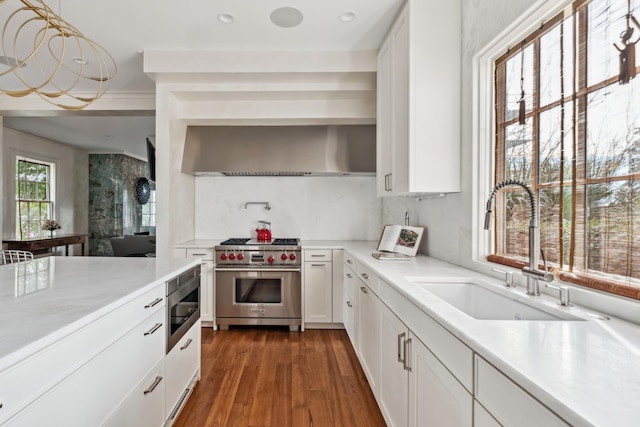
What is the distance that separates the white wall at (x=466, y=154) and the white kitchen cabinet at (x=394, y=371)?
2.24 feet

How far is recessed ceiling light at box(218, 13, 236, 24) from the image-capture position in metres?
2.48

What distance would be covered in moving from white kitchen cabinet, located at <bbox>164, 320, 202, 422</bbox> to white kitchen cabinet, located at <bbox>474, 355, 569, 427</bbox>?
5.13 feet

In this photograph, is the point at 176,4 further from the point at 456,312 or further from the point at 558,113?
the point at 456,312

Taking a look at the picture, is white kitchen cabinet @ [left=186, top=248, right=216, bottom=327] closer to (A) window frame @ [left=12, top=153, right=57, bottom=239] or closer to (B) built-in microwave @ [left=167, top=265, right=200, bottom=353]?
(B) built-in microwave @ [left=167, top=265, right=200, bottom=353]

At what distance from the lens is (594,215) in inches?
52.0

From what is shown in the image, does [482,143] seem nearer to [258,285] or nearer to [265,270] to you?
[265,270]

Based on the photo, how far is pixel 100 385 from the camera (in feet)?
A: 3.89

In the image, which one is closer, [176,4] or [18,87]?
[176,4]

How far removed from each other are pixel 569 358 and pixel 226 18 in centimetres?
282

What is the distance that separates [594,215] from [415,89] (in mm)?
1285

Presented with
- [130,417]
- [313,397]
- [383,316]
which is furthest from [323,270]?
[130,417]

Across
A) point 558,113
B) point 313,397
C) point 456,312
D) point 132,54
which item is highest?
point 132,54

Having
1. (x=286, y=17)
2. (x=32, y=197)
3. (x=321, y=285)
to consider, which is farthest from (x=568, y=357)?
(x=32, y=197)

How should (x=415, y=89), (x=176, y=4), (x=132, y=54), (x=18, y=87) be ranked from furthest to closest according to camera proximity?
(x=18, y=87), (x=132, y=54), (x=176, y=4), (x=415, y=89)
